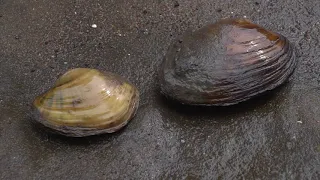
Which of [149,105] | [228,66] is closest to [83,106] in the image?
[149,105]

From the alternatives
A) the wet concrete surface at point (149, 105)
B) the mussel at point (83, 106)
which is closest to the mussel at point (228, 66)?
the wet concrete surface at point (149, 105)

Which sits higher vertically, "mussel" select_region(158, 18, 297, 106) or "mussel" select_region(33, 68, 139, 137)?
"mussel" select_region(158, 18, 297, 106)

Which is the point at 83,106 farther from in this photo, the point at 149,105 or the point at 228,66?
the point at 228,66

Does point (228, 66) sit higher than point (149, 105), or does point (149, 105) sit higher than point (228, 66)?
point (228, 66)

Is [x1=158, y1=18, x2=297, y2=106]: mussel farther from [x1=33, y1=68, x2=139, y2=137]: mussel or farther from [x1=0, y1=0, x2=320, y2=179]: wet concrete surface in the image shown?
[x1=33, y1=68, x2=139, y2=137]: mussel

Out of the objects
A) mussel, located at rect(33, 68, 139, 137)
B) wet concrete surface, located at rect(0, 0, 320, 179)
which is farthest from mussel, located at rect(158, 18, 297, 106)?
mussel, located at rect(33, 68, 139, 137)
